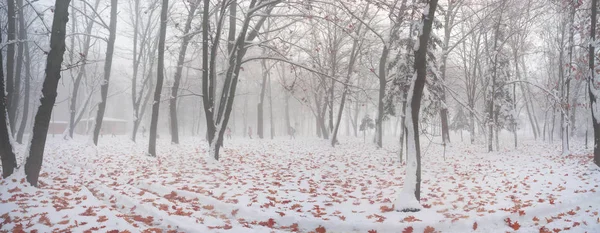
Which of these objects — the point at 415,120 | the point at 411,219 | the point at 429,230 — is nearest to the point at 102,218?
Answer: the point at 411,219

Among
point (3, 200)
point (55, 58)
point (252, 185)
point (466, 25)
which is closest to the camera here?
point (3, 200)

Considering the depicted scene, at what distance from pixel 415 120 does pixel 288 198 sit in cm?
304

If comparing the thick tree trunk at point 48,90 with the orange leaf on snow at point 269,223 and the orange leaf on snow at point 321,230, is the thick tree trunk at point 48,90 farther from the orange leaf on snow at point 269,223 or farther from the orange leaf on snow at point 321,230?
the orange leaf on snow at point 321,230

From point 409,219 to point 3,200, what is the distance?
718 centimetres

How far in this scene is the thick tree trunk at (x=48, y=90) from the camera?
722cm

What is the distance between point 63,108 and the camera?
67.1 meters

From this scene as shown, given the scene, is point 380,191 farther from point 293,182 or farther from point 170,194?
point 170,194

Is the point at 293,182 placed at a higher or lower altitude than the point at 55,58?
lower

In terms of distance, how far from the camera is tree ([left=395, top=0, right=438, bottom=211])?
6.04 meters

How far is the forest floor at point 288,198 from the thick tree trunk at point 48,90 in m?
0.33

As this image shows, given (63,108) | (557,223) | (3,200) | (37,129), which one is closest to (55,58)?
(37,129)

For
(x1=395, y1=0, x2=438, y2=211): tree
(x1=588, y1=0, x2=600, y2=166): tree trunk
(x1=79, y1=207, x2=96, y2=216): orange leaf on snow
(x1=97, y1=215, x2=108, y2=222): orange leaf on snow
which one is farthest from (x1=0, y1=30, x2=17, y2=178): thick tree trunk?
(x1=588, y1=0, x2=600, y2=166): tree trunk

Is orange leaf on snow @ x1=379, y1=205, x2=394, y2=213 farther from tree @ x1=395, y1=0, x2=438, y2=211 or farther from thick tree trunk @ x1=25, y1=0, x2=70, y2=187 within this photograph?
thick tree trunk @ x1=25, y1=0, x2=70, y2=187

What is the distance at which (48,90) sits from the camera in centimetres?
732
